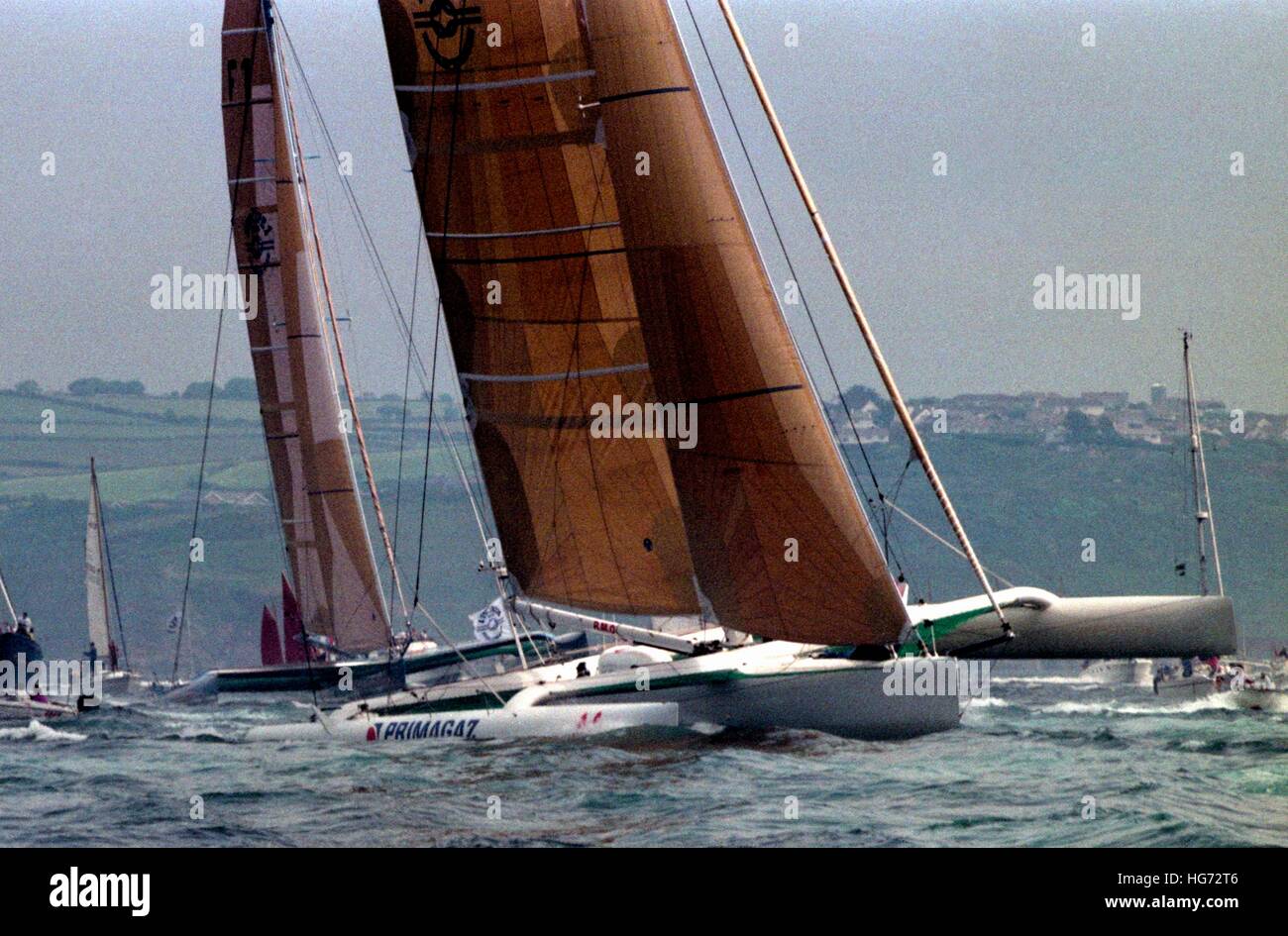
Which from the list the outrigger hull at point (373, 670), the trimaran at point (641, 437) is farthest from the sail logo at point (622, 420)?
the outrigger hull at point (373, 670)

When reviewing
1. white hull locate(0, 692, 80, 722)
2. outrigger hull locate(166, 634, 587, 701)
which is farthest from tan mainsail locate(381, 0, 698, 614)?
white hull locate(0, 692, 80, 722)

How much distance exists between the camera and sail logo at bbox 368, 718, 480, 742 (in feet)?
96.7

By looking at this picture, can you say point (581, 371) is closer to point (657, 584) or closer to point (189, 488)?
point (657, 584)

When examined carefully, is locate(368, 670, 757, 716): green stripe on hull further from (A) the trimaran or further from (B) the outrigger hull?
(B) the outrigger hull

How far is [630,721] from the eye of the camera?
92.7 feet

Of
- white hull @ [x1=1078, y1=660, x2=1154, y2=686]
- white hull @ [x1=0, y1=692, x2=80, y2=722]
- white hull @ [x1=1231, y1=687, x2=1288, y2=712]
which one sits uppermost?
white hull @ [x1=0, y1=692, x2=80, y2=722]

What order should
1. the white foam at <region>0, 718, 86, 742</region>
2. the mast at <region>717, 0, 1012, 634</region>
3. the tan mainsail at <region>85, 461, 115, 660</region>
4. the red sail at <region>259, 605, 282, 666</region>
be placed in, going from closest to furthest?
the mast at <region>717, 0, 1012, 634</region> → the white foam at <region>0, 718, 86, 742</region> → the red sail at <region>259, 605, 282, 666</region> → the tan mainsail at <region>85, 461, 115, 660</region>

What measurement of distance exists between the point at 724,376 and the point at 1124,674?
46.3 m

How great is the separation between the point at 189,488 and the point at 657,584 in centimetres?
15707

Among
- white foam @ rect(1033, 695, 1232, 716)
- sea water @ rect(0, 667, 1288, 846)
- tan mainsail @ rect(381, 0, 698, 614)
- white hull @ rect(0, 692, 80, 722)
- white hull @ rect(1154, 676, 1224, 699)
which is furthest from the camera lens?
white hull @ rect(1154, 676, 1224, 699)

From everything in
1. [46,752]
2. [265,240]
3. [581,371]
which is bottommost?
[46,752]
